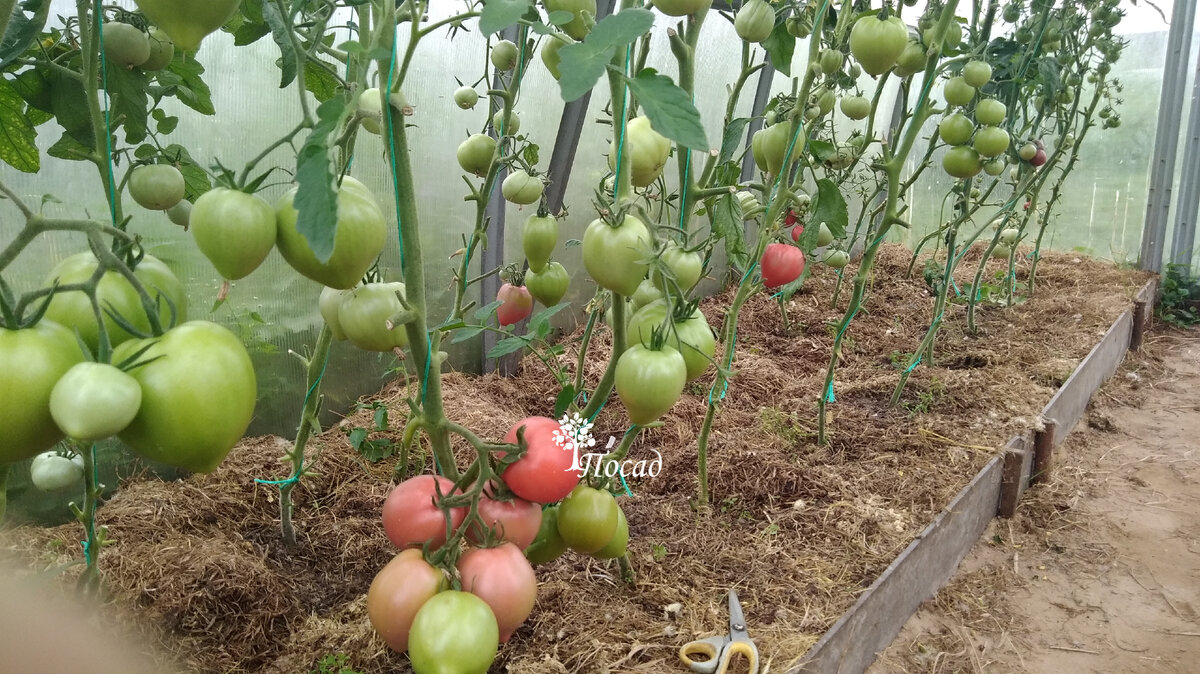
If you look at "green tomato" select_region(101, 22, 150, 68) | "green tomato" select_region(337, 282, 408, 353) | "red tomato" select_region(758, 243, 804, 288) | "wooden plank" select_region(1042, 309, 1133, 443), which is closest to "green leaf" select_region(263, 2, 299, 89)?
"green tomato" select_region(101, 22, 150, 68)

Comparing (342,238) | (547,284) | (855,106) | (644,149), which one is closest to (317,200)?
(342,238)

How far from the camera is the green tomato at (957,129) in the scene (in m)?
2.20

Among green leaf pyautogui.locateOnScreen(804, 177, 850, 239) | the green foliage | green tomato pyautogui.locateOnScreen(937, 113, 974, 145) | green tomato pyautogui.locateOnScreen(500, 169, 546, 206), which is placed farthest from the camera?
the green foliage

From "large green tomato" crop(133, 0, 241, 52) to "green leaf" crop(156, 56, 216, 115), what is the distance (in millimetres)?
692

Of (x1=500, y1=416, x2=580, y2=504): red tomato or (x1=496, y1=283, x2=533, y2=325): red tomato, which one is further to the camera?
(x1=496, y1=283, x2=533, y2=325): red tomato

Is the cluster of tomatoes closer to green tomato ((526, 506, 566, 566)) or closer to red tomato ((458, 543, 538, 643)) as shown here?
red tomato ((458, 543, 538, 643))

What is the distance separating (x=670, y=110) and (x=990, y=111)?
1.92m

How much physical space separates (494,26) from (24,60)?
2.09 feet

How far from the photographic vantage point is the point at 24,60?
88cm

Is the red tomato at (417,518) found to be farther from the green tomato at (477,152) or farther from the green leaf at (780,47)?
the green leaf at (780,47)

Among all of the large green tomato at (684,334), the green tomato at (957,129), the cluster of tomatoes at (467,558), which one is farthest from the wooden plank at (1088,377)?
the cluster of tomatoes at (467,558)

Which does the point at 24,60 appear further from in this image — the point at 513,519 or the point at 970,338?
the point at 970,338

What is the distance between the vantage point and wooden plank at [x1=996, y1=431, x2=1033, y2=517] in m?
2.39

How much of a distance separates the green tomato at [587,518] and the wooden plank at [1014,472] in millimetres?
1848
